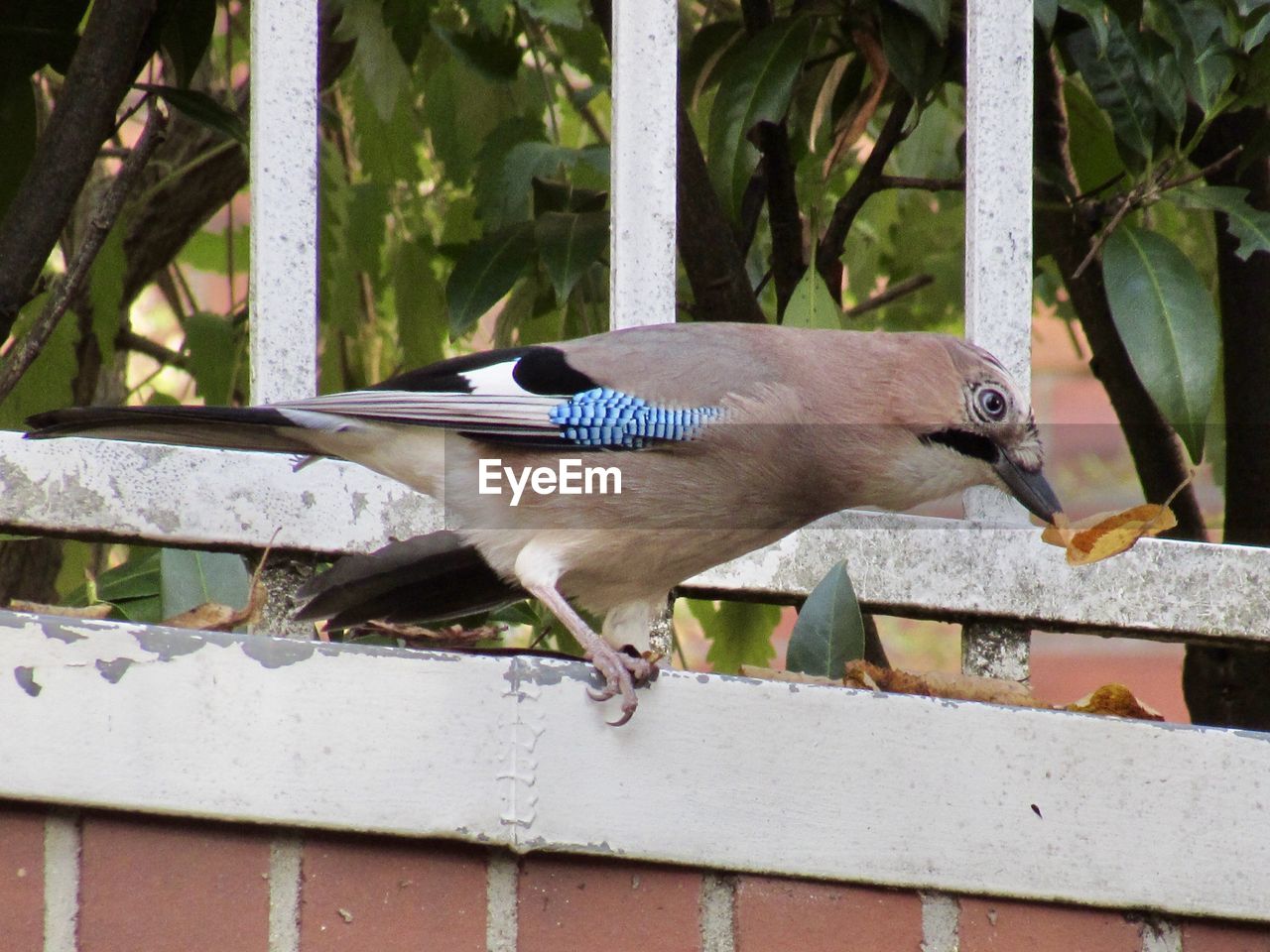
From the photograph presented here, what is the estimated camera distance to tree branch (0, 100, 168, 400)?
2.45 metres

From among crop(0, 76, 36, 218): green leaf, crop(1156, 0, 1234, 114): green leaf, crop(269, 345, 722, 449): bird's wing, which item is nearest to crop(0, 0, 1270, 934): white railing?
crop(269, 345, 722, 449): bird's wing

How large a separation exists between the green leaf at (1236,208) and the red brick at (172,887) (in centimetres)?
162

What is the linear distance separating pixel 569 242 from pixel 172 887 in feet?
4.31

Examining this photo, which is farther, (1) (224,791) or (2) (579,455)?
(2) (579,455)

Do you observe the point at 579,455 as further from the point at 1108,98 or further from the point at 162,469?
the point at 1108,98

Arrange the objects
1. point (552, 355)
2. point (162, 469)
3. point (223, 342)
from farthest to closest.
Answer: point (223, 342) < point (552, 355) < point (162, 469)

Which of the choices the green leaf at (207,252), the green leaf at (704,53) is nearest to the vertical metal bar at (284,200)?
the green leaf at (704,53)

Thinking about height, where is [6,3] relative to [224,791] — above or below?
above

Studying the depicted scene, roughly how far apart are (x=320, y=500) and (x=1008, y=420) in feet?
3.08

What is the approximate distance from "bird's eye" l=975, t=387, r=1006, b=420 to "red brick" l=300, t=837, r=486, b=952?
0.99 m

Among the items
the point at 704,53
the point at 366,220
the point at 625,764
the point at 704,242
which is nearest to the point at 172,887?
the point at 625,764

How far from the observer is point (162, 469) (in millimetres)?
2193

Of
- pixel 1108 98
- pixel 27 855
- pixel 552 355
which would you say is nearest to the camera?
pixel 27 855

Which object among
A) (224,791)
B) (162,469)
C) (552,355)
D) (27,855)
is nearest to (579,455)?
(552,355)
